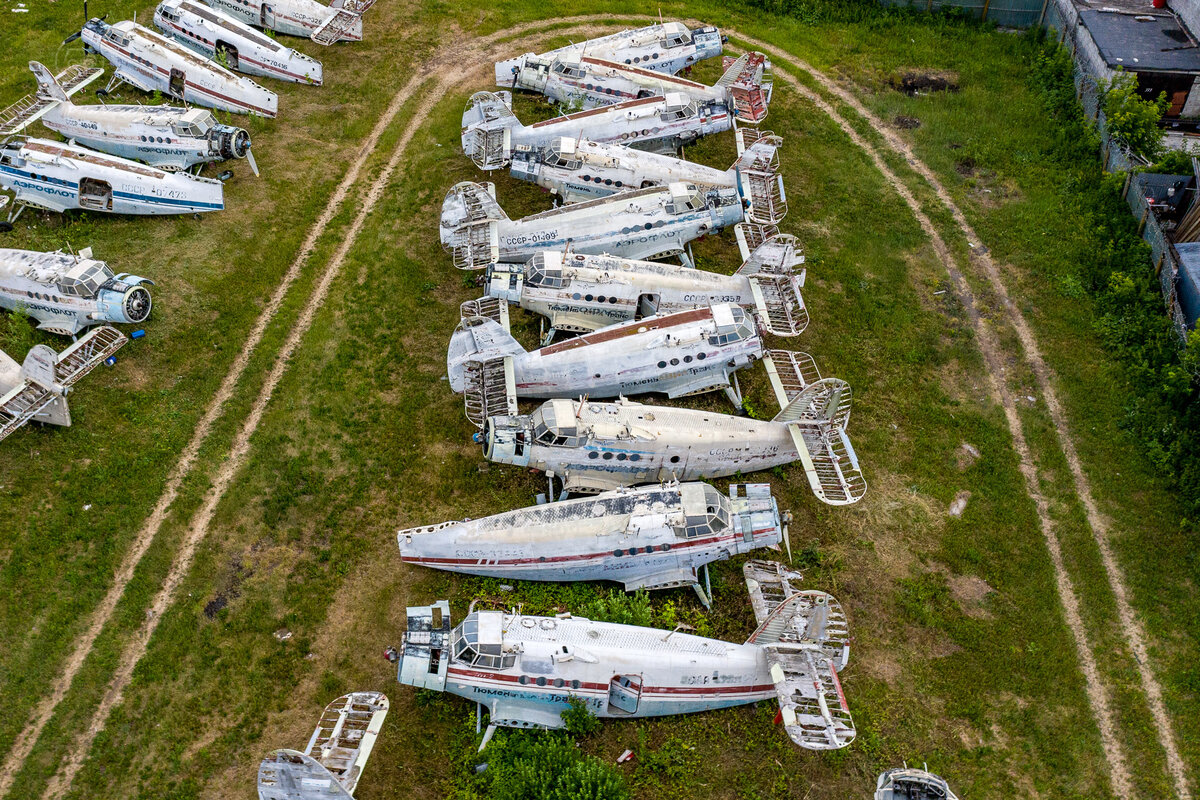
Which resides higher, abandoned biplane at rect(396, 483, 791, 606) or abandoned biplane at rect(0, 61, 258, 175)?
abandoned biplane at rect(0, 61, 258, 175)

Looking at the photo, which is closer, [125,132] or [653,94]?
[125,132]

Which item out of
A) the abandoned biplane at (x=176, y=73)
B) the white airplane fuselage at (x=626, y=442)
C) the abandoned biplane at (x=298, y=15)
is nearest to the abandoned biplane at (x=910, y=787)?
the white airplane fuselage at (x=626, y=442)

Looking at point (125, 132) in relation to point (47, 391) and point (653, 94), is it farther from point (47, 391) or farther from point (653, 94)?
point (653, 94)

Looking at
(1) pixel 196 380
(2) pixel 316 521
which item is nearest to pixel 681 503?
(2) pixel 316 521

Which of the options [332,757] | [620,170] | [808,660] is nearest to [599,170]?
[620,170]

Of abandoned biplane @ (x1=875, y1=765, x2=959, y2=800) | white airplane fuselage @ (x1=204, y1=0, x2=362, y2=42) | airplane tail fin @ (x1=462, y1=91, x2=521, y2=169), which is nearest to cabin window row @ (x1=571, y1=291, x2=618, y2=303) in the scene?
airplane tail fin @ (x1=462, y1=91, x2=521, y2=169)

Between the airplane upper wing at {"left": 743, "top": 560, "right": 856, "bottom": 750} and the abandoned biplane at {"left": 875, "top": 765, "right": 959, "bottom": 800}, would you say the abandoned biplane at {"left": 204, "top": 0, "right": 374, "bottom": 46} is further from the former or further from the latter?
the abandoned biplane at {"left": 875, "top": 765, "right": 959, "bottom": 800}

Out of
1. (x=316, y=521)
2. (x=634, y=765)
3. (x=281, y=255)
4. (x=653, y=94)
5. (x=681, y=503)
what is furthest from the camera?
(x=653, y=94)

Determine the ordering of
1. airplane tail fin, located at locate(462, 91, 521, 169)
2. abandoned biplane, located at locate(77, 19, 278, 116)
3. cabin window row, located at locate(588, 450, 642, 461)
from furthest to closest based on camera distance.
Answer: abandoned biplane, located at locate(77, 19, 278, 116) < airplane tail fin, located at locate(462, 91, 521, 169) < cabin window row, located at locate(588, 450, 642, 461)
